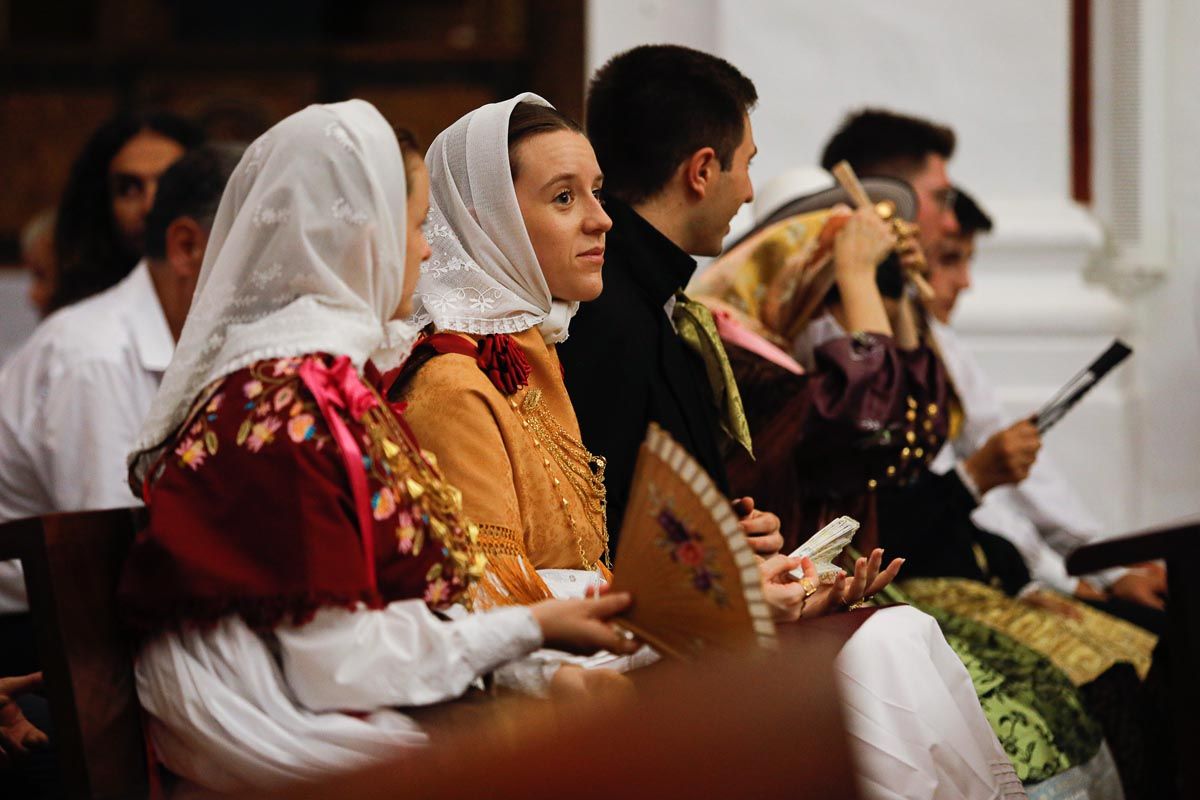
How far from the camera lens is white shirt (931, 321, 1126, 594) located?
488 centimetres

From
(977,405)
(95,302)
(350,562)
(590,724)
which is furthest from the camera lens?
(977,405)

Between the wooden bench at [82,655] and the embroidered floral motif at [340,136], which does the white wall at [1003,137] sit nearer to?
the embroidered floral motif at [340,136]

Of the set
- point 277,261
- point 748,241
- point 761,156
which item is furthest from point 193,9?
point 277,261

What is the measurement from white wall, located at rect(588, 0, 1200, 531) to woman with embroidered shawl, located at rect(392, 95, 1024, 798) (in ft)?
10.3

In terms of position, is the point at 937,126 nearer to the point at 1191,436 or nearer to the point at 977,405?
the point at 977,405

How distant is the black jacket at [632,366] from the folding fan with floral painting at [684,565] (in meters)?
0.80

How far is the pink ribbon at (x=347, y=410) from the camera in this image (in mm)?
2164

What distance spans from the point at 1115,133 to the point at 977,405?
1.80 m

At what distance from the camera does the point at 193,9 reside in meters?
8.43

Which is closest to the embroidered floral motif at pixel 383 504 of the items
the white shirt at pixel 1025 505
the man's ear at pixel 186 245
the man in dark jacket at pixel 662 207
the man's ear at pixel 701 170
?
the man in dark jacket at pixel 662 207

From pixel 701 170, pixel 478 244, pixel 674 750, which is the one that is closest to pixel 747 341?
pixel 701 170

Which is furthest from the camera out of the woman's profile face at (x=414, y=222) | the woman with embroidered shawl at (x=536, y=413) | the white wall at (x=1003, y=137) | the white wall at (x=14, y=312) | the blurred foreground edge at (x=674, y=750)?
the white wall at (x=14, y=312)

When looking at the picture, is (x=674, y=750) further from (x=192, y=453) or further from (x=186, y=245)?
(x=186, y=245)

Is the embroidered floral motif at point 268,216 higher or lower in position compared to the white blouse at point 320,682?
higher
